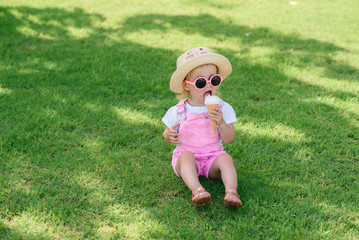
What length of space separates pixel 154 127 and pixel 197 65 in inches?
51.4

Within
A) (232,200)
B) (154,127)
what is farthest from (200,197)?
(154,127)

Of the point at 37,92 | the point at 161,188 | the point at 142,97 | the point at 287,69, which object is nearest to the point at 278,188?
the point at 161,188

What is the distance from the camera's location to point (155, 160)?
351cm

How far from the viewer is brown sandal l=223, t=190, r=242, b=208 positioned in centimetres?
274

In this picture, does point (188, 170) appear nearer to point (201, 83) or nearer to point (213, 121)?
point (213, 121)

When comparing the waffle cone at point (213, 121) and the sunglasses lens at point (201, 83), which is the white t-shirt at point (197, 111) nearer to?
the waffle cone at point (213, 121)

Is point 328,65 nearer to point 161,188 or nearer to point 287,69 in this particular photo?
point 287,69

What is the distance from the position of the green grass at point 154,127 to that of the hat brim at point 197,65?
0.82 meters

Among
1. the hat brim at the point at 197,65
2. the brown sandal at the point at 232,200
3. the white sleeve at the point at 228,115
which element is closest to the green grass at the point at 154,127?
the brown sandal at the point at 232,200

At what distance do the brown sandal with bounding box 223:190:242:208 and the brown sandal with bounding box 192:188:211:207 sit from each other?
128 mm

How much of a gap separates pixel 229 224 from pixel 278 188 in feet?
2.02

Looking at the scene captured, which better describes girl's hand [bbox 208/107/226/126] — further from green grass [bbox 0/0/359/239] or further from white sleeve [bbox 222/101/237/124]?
green grass [bbox 0/0/359/239]

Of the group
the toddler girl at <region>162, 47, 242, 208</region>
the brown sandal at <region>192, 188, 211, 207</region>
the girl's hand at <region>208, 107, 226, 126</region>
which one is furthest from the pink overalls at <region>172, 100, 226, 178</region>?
the brown sandal at <region>192, 188, 211, 207</region>

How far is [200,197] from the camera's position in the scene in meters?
2.73
